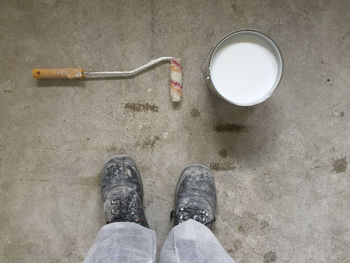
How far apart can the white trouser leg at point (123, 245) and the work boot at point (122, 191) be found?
0.07 meters

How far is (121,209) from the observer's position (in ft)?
3.76

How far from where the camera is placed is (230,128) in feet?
4.07

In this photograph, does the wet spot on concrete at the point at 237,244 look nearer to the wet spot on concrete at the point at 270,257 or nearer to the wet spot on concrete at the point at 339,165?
the wet spot on concrete at the point at 270,257

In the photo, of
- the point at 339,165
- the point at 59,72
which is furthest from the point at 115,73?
the point at 339,165

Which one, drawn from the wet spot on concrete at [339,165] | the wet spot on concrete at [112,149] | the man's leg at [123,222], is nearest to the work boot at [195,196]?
the man's leg at [123,222]

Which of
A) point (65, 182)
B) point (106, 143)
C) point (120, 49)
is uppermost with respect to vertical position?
point (120, 49)

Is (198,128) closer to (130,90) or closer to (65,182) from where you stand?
(130,90)

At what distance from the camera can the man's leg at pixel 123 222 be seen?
3.17 feet

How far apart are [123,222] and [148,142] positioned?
0.34m

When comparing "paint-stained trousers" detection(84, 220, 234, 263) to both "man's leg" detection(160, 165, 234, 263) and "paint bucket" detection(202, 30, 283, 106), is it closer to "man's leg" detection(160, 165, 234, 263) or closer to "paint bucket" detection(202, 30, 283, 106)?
"man's leg" detection(160, 165, 234, 263)

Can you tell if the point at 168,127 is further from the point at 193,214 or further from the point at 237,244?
the point at 237,244

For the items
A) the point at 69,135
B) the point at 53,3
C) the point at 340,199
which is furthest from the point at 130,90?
the point at 340,199

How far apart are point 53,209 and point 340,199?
1.24 metres

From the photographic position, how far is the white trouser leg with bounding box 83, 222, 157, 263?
955 mm
